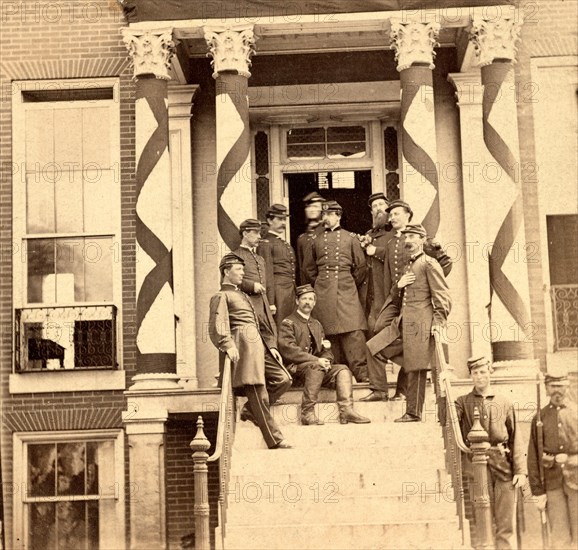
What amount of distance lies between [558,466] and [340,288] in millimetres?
3255

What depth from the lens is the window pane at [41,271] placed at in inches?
707

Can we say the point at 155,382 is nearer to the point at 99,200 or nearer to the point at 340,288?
the point at 340,288

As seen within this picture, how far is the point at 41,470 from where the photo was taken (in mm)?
17531

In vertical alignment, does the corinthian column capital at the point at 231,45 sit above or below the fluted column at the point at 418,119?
above

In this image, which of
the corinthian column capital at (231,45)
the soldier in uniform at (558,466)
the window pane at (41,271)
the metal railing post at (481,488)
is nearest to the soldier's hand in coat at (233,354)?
the metal railing post at (481,488)

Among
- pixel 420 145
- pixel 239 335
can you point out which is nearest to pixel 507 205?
pixel 420 145

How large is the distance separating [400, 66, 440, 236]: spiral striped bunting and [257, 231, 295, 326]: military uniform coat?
1616 millimetres

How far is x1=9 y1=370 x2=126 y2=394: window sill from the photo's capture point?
57.3ft

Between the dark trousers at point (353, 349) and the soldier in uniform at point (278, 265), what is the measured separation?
2.33 feet

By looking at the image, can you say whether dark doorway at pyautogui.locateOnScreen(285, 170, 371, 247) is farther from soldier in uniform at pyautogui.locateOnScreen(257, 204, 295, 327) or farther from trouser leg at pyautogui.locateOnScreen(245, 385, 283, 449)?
trouser leg at pyautogui.locateOnScreen(245, 385, 283, 449)

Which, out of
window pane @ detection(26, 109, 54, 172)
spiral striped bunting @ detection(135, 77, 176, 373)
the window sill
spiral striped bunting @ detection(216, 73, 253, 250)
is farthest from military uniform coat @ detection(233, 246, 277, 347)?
window pane @ detection(26, 109, 54, 172)

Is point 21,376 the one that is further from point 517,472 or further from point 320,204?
point 517,472

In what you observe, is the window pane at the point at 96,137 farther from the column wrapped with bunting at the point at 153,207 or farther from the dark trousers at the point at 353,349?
the dark trousers at the point at 353,349

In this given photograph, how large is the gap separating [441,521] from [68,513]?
6.33 meters
